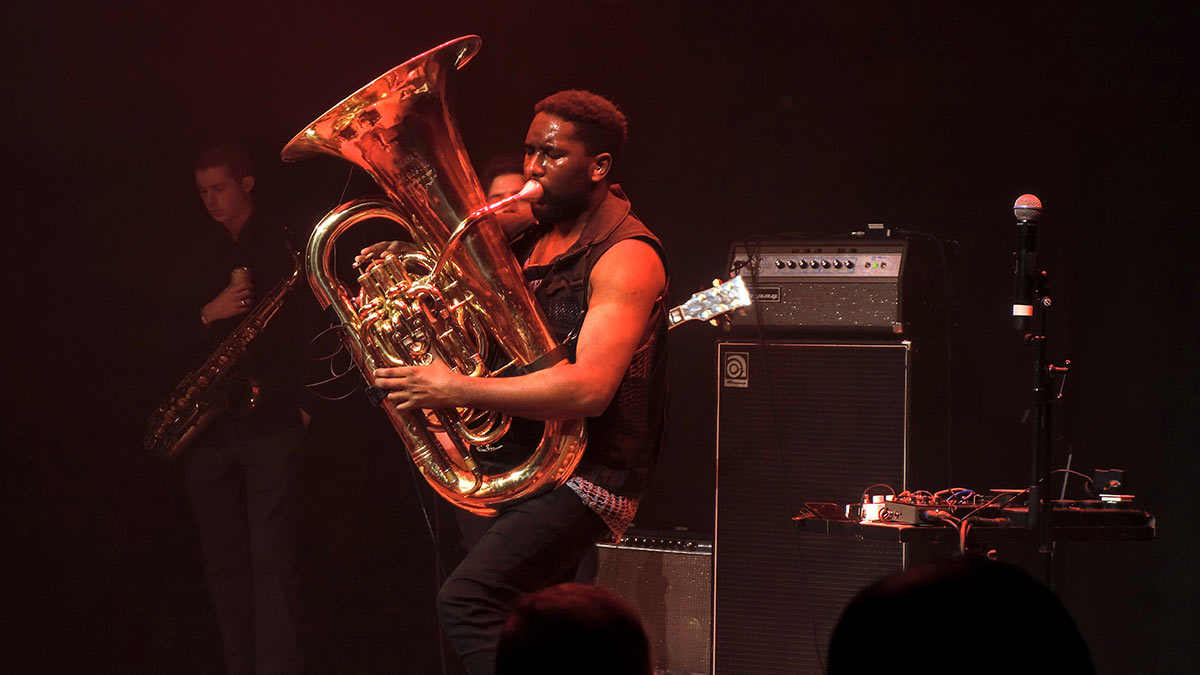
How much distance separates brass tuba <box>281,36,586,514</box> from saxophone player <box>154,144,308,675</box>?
5.60ft

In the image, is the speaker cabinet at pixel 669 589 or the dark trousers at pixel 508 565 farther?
the speaker cabinet at pixel 669 589

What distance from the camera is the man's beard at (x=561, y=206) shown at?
142 inches

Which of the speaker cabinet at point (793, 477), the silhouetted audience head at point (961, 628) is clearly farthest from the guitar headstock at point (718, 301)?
the silhouetted audience head at point (961, 628)

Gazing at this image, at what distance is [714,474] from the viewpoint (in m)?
4.99

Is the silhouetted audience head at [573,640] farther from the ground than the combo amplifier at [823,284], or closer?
closer

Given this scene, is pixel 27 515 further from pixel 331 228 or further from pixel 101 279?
pixel 331 228

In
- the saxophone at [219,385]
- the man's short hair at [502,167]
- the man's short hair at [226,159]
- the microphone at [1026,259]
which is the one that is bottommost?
the saxophone at [219,385]

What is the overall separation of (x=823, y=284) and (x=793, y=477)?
76 centimetres

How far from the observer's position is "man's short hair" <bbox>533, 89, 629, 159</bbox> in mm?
3598

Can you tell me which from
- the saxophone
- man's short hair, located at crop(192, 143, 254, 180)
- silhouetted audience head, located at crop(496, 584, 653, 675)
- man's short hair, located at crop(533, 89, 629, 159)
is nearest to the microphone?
man's short hair, located at crop(533, 89, 629, 159)

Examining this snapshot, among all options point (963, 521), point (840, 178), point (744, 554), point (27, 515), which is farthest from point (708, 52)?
point (27, 515)

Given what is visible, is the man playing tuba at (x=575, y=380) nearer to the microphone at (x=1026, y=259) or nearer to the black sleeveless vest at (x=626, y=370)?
the black sleeveless vest at (x=626, y=370)

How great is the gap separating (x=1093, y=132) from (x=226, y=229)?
3.63 meters

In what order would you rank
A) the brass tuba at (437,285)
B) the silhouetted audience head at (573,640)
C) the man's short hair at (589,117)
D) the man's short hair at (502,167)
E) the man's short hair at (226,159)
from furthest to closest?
the man's short hair at (226,159), the man's short hair at (502,167), the man's short hair at (589,117), the brass tuba at (437,285), the silhouetted audience head at (573,640)
